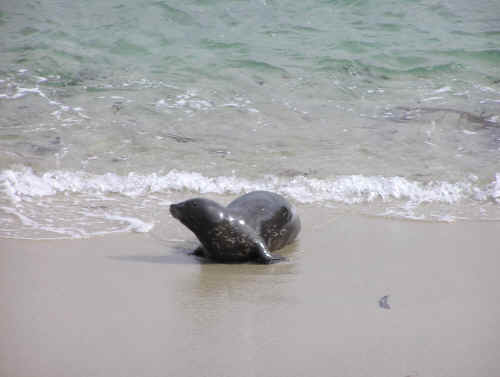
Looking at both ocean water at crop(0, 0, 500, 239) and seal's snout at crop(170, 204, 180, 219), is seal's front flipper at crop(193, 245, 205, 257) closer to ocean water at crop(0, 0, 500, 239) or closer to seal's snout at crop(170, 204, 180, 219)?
seal's snout at crop(170, 204, 180, 219)

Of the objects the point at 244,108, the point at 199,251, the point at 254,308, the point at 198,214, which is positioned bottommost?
the point at 199,251

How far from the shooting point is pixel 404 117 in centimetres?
874

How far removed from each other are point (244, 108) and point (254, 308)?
5.78m

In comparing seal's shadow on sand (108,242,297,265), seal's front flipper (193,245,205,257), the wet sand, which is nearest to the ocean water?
seal's shadow on sand (108,242,297,265)

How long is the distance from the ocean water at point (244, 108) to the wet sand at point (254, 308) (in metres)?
0.79

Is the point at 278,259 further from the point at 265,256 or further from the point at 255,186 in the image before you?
the point at 255,186

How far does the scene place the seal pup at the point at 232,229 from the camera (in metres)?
4.41

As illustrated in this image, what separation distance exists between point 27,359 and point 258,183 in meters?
4.02

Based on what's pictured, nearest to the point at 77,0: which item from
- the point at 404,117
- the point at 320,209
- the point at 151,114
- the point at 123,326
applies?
the point at 151,114

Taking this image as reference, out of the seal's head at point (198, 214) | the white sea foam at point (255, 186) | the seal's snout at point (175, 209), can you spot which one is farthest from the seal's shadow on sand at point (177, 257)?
the white sea foam at point (255, 186)

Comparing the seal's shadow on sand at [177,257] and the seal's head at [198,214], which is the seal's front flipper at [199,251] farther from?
the seal's head at [198,214]

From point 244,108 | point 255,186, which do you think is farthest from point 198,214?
point 244,108

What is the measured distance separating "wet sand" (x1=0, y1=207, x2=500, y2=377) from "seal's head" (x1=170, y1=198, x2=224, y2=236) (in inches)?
10.6

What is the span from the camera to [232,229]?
4.48 meters
